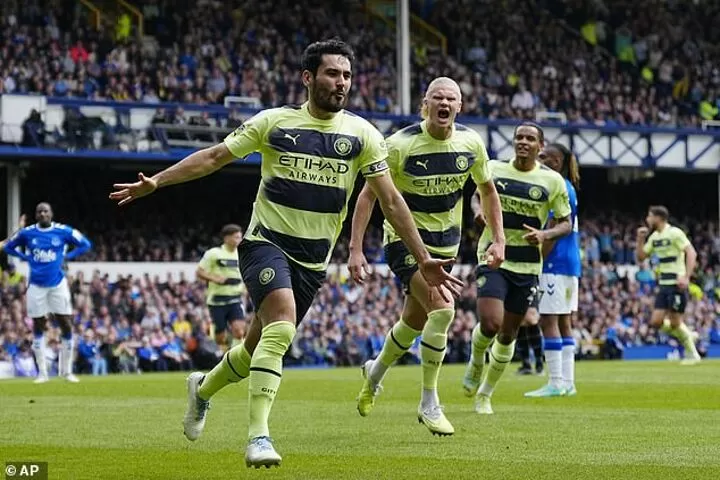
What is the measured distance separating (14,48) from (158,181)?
1078 inches

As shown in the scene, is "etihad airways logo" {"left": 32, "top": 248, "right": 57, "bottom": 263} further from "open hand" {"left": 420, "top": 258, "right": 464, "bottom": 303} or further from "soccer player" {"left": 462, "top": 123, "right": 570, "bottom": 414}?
"open hand" {"left": 420, "top": 258, "right": 464, "bottom": 303}

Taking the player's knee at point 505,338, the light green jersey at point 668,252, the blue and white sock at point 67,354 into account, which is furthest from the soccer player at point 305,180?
the light green jersey at point 668,252

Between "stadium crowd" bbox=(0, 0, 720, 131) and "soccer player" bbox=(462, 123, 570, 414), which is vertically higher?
"stadium crowd" bbox=(0, 0, 720, 131)

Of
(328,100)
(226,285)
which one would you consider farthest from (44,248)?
(328,100)

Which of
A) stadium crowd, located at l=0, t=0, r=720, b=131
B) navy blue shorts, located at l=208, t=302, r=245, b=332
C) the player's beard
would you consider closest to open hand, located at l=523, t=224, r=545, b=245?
the player's beard

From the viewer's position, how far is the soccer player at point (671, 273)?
24.9 meters

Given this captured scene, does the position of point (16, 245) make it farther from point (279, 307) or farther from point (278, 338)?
point (278, 338)

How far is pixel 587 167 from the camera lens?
139 feet

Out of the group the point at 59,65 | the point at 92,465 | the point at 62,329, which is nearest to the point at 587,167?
the point at 59,65

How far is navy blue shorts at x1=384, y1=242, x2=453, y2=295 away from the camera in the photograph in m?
11.8

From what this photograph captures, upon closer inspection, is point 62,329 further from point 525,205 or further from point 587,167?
point 587,167

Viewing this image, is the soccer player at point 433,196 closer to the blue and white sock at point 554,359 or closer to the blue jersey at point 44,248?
the blue and white sock at point 554,359

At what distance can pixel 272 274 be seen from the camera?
881 centimetres

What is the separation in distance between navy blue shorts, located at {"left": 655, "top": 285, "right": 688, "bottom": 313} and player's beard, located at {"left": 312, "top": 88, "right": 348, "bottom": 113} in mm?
16823
